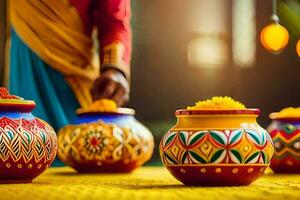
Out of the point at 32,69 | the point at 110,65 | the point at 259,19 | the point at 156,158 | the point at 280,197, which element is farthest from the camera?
the point at 259,19

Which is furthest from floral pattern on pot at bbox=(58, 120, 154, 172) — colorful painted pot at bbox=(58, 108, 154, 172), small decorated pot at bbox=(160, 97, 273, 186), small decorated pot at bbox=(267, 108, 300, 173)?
small decorated pot at bbox=(160, 97, 273, 186)

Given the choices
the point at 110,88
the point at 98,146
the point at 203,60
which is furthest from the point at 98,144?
the point at 203,60

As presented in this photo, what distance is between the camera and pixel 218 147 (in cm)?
120

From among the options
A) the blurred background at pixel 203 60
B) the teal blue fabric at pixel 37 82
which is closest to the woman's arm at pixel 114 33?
the teal blue fabric at pixel 37 82

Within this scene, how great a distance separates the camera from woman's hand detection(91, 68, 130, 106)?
1857 mm

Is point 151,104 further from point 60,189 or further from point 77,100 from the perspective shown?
point 60,189

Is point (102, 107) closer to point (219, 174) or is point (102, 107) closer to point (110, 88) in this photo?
point (110, 88)

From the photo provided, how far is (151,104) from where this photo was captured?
13.7 feet

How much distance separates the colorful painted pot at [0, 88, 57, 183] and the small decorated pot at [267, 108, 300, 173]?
0.49m

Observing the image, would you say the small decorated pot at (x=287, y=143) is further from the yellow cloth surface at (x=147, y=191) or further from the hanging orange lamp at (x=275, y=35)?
the hanging orange lamp at (x=275, y=35)

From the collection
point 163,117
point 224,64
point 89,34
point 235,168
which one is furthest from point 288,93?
point 235,168

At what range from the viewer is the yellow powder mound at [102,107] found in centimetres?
171

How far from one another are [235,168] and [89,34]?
3.33 ft

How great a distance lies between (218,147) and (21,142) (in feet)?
1.04
